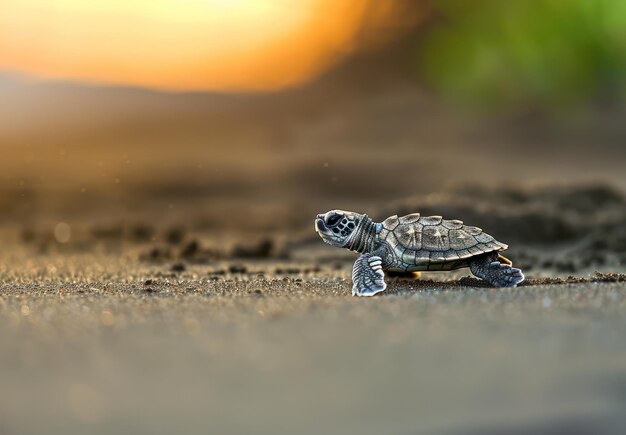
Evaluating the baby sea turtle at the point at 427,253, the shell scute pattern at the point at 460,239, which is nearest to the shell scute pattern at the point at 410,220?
the baby sea turtle at the point at 427,253

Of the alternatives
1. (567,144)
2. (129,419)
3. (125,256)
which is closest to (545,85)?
(567,144)

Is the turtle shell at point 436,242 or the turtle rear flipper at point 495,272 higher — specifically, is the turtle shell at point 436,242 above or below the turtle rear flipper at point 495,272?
above

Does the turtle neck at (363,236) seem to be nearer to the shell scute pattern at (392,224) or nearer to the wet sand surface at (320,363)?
the shell scute pattern at (392,224)

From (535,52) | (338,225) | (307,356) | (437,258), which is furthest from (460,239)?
(535,52)

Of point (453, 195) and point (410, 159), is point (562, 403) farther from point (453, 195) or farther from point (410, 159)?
point (410, 159)

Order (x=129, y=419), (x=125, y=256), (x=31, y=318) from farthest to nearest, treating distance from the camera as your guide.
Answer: (x=125, y=256)
(x=31, y=318)
(x=129, y=419)

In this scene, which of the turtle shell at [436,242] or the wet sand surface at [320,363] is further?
the turtle shell at [436,242]

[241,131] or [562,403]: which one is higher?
[241,131]

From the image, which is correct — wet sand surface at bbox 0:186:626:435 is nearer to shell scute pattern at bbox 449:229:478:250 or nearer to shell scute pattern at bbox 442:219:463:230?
shell scute pattern at bbox 449:229:478:250
